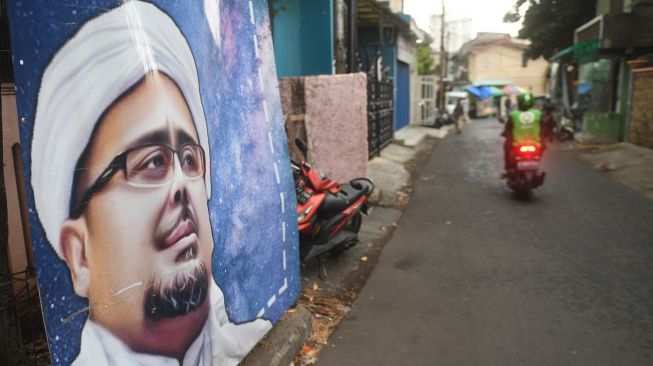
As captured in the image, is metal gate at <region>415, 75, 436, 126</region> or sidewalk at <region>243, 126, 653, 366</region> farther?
metal gate at <region>415, 75, 436, 126</region>

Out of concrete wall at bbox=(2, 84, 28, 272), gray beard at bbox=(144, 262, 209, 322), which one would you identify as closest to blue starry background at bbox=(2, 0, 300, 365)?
gray beard at bbox=(144, 262, 209, 322)

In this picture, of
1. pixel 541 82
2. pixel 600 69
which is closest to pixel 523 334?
pixel 600 69

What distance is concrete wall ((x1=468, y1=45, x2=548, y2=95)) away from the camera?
1852 inches

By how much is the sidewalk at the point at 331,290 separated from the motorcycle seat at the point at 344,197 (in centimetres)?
68

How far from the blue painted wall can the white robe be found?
23.5ft

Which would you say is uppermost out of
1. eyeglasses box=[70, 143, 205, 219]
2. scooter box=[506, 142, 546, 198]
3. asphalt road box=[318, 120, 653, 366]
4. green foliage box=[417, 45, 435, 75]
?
green foliage box=[417, 45, 435, 75]

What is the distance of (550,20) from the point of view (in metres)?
21.9

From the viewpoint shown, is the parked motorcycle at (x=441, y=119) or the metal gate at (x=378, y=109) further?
the parked motorcycle at (x=441, y=119)

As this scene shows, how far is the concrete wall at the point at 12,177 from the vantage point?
9.69 ft

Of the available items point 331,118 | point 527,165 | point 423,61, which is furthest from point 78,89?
point 423,61

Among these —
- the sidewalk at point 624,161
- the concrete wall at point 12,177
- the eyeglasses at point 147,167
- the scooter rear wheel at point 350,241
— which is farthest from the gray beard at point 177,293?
the sidewalk at point 624,161

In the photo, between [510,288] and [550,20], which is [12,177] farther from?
[550,20]

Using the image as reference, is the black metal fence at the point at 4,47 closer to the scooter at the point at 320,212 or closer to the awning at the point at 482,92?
the scooter at the point at 320,212

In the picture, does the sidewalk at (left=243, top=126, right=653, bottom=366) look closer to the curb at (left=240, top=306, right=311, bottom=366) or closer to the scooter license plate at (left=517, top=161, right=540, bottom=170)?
the curb at (left=240, top=306, right=311, bottom=366)
